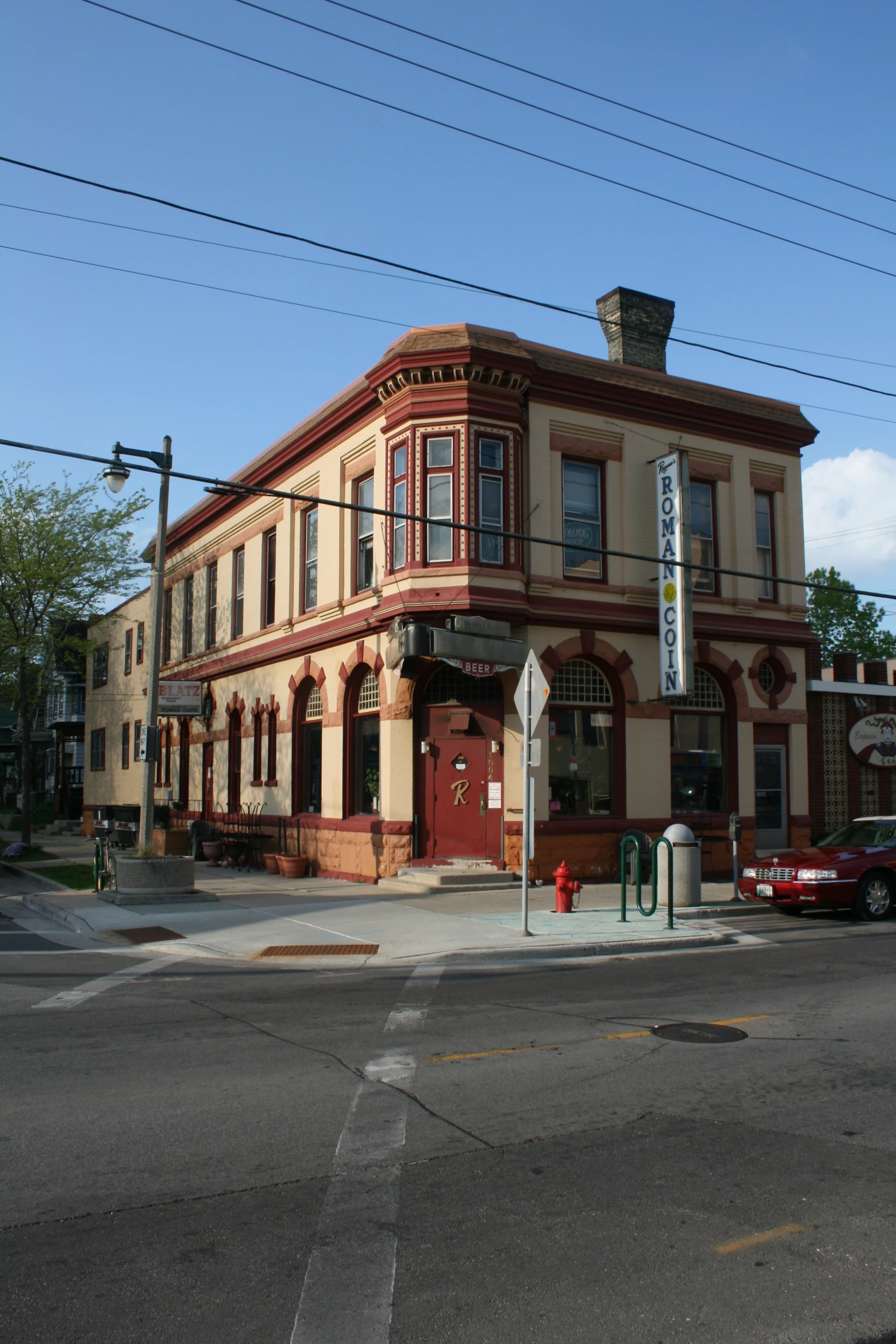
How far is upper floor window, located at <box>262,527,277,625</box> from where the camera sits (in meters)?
26.8

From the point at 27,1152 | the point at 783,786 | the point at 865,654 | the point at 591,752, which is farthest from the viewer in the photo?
the point at 865,654

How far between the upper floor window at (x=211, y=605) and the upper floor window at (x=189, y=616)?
4.97ft

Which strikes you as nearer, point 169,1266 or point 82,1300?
point 82,1300

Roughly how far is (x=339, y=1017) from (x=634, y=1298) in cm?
532

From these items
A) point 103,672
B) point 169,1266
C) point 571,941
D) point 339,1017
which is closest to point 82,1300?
point 169,1266

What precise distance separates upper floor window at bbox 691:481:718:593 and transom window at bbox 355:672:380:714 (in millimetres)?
6932

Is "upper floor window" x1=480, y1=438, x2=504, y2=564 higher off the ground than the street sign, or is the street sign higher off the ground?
"upper floor window" x1=480, y1=438, x2=504, y2=564

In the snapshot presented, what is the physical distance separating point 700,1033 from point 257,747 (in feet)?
65.4

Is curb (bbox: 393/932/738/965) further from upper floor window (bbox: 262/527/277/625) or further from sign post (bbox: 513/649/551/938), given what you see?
upper floor window (bbox: 262/527/277/625)

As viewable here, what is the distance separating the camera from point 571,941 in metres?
13.2

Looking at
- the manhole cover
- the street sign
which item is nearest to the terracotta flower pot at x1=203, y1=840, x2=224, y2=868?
the street sign

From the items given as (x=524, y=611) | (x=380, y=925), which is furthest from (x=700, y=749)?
(x=380, y=925)

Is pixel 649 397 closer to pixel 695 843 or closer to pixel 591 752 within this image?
pixel 591 752

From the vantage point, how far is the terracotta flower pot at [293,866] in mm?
22359
